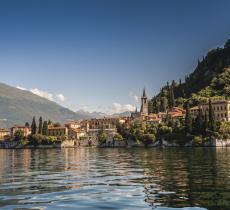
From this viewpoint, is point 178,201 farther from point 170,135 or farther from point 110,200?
point 170,135

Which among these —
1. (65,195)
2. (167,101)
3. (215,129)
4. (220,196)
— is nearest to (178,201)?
(220,196)

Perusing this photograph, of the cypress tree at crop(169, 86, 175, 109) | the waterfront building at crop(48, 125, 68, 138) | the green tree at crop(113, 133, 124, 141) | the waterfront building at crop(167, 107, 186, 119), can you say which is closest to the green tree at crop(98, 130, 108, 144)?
the green tree at crop(113, 133, 124, 141)

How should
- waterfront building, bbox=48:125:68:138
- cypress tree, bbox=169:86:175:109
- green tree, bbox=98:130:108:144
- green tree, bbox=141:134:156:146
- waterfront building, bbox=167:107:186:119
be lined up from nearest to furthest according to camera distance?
1. green tree, bbox=141:134:156:146
2. waterfront building, bbox=167:107:186:119
3. green tree, bbox=98:130:108:144
4. cypress tree, bbox=169:86:175:109
5. waterfront building, bbox=48:125:68:138

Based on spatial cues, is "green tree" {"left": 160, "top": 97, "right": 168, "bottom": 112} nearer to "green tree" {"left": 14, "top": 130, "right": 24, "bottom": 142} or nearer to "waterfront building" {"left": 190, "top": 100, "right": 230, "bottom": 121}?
"waterfront building" {"left": 190, "top": 100, "right": 230, "bottom": 121}

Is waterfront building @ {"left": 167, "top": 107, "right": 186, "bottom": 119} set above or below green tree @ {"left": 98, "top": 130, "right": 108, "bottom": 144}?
above

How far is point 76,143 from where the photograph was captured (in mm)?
178750

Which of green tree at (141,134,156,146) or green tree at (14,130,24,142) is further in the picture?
green tree at (14,130,24,142)

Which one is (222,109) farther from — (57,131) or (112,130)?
(57,131)

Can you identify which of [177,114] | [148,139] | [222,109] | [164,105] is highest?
[164,105]

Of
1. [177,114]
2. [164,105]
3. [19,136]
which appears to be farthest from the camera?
[164,105]

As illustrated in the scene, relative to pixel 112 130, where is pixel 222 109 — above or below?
above

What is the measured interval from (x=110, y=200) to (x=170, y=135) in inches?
4606

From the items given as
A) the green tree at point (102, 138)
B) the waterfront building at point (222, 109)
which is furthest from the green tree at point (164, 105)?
the waterfront building at point (222, 109)

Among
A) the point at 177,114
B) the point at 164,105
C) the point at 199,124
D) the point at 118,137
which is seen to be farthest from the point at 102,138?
the point at 199,124
